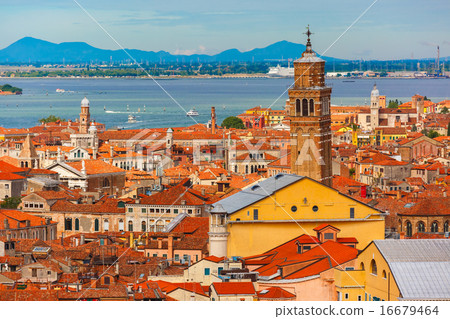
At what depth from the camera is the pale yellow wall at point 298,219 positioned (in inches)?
523

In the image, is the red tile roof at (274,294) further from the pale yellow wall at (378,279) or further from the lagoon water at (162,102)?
the lagoon water at (162,102)

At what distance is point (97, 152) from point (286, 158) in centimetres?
848

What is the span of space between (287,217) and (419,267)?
4689 millimetres

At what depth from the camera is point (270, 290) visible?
10.2 metres

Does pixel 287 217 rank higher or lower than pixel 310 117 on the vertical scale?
lower

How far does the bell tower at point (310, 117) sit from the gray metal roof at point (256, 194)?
16.6 feet

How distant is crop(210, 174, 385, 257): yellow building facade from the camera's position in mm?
13219

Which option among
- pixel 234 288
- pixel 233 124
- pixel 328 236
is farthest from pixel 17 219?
pixel 233 124

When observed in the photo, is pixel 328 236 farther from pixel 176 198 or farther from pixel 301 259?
pixel 176 198

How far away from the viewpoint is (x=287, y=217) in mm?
13492

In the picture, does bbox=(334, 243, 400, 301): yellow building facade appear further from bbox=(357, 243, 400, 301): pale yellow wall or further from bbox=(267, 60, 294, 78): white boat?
bbox=(267, 60, 294, 78): white boat

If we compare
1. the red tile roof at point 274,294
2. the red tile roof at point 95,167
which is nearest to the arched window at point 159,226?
the red tile roof at point 95,167

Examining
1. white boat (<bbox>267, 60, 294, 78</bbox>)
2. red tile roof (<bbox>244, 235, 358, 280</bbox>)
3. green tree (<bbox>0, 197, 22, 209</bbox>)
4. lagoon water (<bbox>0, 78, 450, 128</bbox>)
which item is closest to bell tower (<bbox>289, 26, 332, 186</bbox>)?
green tree (<bbox>0, 197, 22, 209</bbox>)

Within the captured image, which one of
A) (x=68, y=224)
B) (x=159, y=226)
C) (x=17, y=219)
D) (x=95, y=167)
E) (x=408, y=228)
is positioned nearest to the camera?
(x=408, y=228)
